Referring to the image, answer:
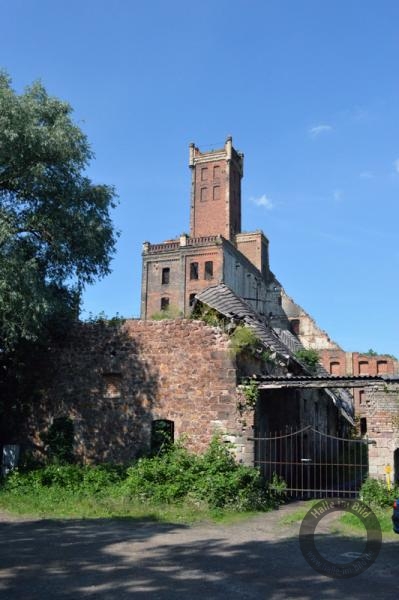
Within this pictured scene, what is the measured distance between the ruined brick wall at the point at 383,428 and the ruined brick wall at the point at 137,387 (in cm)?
311

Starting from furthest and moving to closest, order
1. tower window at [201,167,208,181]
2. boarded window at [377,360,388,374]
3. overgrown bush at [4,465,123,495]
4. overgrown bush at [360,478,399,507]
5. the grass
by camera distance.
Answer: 1. tower window at [201,167,208,181]
2. boarded window at [377,360,388,374]
3. overgrown bush at [4,465,123,495]
4. overgrown bush at [360,478,399,507]
5. the grass

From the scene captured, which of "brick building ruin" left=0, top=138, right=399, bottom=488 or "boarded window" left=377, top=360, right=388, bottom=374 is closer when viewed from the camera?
"brick building ruin" left=0, top=138, right=399, bottom=488

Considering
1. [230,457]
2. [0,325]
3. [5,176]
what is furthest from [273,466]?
[5,176]

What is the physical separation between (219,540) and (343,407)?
926 inches

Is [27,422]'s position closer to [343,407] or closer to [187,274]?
[343,407]

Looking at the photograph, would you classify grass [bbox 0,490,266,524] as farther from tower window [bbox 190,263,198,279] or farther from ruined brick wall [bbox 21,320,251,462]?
tower window [bbox 190,263,198,279]

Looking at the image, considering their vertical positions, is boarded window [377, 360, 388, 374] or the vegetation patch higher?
boarded window [377, 360, 388, 374]

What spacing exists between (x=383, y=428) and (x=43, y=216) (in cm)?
1050

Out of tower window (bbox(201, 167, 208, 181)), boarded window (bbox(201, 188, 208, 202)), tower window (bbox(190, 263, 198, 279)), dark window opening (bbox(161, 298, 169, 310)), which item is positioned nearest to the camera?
tower window (bbox(190, 263, 198, 279))

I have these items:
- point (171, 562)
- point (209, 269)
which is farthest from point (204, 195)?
point (171, 562)

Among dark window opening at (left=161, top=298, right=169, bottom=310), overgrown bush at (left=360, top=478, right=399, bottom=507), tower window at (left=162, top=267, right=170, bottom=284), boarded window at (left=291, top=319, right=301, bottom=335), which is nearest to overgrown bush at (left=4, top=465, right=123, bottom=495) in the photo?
overgrown bush at (left=360, top=478, right=399, bottom=507)

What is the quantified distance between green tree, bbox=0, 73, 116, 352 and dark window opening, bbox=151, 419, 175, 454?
4130mm

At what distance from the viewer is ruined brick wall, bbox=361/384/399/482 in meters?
13.8

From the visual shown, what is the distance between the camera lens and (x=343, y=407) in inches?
1268
